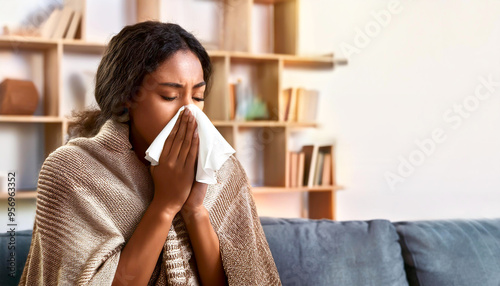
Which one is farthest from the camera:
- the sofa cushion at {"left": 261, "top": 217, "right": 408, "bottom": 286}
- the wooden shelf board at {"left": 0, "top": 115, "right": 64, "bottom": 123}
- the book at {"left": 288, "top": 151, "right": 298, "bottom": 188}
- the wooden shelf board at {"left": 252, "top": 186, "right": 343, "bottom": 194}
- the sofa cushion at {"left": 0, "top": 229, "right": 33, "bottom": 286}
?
the book at {"left": 288, "top": 151, "right": 298, "bottom": 188}

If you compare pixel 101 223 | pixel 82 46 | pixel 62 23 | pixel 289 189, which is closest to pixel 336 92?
pixel 289 189

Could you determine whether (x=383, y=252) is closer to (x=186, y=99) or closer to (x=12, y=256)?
(x=186, y=99)

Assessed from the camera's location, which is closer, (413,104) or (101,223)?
(101,223)

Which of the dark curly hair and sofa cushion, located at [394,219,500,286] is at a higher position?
the dark curly hair

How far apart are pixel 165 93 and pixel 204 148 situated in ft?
0.46

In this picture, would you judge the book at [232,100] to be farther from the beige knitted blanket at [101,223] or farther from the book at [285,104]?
the beige knitted blanket at [101,223]

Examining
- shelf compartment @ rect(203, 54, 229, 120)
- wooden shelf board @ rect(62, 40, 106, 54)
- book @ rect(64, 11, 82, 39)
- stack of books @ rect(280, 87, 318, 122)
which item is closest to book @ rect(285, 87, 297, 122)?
stack of books @ rect(280, 87, 318, 122)

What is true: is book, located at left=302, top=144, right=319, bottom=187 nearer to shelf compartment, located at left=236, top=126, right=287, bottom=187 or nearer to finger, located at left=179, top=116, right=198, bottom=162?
shelf compartment, located at left=236, top=126, right=287, bottom=187

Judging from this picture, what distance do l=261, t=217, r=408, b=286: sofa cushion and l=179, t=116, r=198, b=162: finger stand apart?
475 mm

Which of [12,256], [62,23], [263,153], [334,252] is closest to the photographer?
[12,256]

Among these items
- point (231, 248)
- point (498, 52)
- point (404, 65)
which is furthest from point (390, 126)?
point (231, 248)

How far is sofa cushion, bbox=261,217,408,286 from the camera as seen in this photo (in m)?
1.51

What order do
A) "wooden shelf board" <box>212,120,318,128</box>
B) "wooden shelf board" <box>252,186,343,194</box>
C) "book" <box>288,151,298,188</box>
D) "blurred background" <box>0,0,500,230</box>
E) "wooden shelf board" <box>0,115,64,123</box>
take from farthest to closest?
"book" <box>288,151,298,188</box>
"wooden shelf board" <box>252,186,343,194</box>
"wooden shelf board" <box>212,120,318,128</box>
"blurred background" <box>0,0,500,230</box>
"wooden shelf board" <box>0,115,64,123</box>

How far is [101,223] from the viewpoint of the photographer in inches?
46.3
